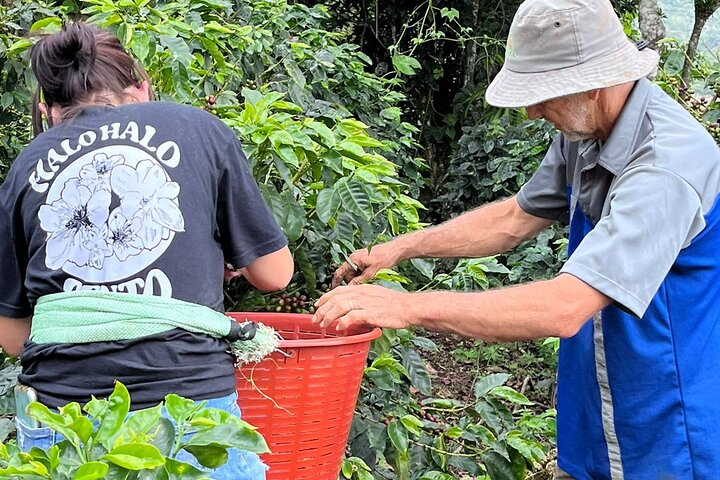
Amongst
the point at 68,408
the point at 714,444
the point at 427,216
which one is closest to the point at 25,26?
the point at 68,408

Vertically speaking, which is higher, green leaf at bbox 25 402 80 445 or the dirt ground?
green leaf at bbox 25 402 80 445

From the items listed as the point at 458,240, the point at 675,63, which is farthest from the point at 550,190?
the point at 675,63

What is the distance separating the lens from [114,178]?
1.77 m

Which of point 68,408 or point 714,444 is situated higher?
point 68,408

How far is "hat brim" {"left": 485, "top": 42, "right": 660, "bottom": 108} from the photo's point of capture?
6.45 feet

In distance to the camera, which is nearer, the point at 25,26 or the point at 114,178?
the point at 114,178

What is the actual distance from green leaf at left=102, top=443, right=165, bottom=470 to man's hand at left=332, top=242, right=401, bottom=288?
4.69 feet

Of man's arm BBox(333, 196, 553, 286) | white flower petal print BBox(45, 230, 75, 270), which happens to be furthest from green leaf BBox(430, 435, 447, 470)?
white flower petal print BBox(45, 230, 75, 270)

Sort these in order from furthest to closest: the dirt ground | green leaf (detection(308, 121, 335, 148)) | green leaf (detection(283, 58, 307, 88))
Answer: the dirt ground < green leaf (detection(283, 58, 307, 88)) < green leaf (detection(308, 121, 335, 148))

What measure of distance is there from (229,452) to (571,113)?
104cm

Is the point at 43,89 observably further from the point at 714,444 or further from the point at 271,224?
the point at 714,444

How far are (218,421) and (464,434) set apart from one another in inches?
73.1

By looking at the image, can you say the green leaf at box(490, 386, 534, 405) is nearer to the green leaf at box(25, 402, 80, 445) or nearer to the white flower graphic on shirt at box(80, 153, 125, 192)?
the white flower graphic on shirt at box(80, 153, 125, 192)

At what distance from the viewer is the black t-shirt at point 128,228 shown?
175cm
